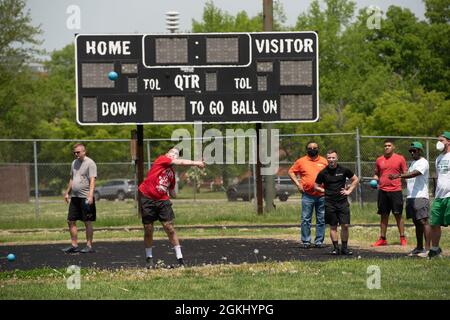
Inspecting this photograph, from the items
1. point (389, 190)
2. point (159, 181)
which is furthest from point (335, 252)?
point (159, 181)

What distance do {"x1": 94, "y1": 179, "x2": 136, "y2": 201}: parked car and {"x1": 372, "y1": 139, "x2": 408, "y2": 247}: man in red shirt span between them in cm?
2688

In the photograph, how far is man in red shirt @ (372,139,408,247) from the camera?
709 inches

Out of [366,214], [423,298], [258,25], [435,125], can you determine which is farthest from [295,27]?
Answer: [423,298]

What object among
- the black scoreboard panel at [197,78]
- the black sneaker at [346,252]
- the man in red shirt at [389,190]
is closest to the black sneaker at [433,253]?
the black sneaker at [346,252]

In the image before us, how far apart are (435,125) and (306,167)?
30.8m

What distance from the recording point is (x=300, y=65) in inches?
965

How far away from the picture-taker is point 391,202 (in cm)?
1816

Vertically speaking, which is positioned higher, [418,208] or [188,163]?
[188,163]

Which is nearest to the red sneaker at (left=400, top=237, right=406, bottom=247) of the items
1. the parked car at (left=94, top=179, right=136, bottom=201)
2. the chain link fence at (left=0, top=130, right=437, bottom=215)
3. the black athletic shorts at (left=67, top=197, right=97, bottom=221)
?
the black athletic shorts at (left=67, top=197, right=97, bottom=221)

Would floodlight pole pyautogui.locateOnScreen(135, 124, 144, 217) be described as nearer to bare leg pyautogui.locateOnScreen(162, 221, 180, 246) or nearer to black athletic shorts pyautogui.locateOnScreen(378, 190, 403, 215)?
black athletic shorts pyautogui.locateOnScreen(378, 190, 403, 215)

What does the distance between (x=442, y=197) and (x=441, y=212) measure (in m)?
0.24

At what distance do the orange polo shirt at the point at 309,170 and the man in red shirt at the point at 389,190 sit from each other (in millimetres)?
1115

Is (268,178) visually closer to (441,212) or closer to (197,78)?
(197,78)

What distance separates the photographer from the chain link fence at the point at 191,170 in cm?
3124
